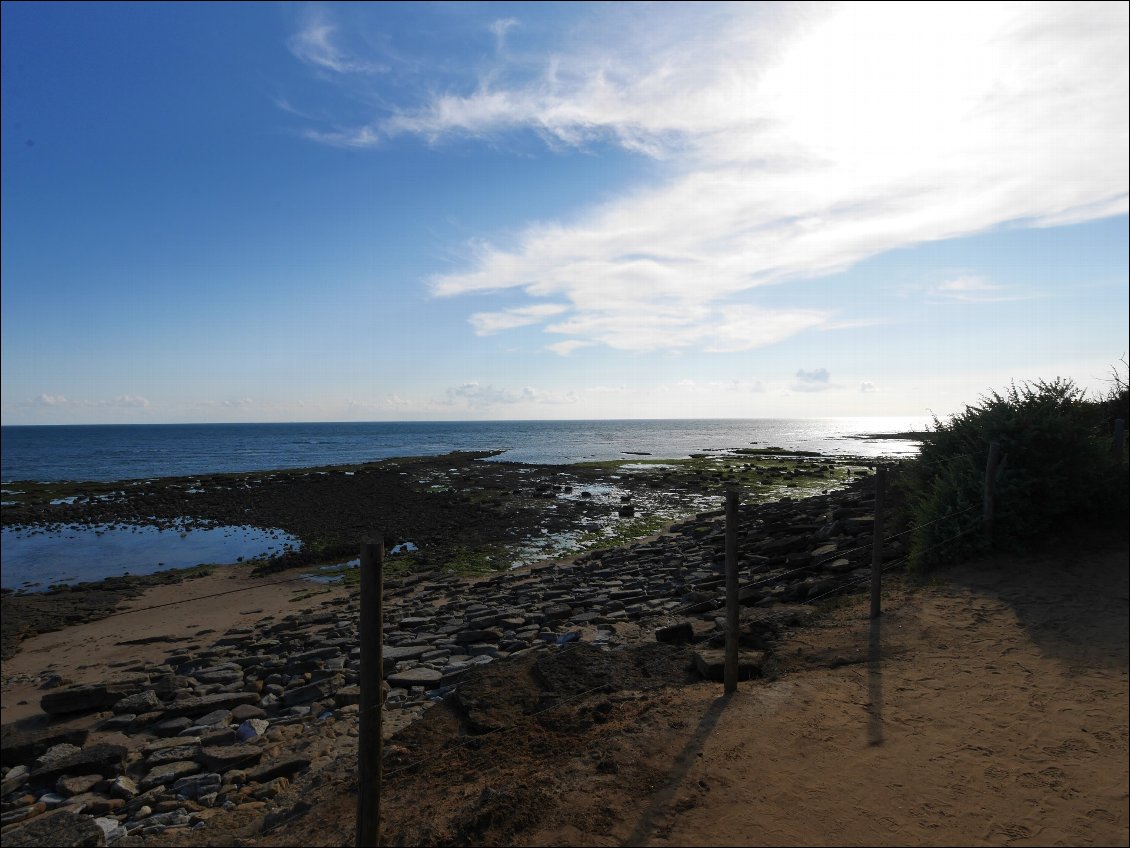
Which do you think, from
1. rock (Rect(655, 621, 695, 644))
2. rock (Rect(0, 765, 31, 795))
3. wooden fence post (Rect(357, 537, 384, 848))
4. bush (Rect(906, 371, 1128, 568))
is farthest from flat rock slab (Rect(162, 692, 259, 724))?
bush (Rect(906, 371, 1128, 568))

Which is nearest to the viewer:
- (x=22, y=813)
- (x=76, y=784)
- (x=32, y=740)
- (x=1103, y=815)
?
(x=1103, y=815)

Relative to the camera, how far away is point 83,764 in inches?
309

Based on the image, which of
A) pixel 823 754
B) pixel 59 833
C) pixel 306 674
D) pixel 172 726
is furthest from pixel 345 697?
pixel 823 754

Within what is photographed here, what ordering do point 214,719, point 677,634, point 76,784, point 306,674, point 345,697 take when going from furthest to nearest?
point 306,674, point 677,634, point 345,697, point 214,719, point 76,784

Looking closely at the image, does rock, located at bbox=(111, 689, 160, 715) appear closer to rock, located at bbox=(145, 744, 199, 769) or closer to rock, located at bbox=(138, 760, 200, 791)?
rock, located at bbox=(145, 744, 199, 769)

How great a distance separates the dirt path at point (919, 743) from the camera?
15.3 ft

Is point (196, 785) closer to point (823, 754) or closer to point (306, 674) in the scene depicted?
point (306, 674)

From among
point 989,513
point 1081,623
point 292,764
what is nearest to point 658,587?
point 989,513

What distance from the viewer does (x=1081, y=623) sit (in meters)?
8.22

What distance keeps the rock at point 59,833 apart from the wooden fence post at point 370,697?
148 inches

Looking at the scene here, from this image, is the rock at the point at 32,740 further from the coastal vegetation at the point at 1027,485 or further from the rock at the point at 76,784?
the coastal vegetation at the point at 1027,485

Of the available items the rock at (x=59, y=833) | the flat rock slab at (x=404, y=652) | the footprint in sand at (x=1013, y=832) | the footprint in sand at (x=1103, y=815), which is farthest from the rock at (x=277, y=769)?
the footprint in sand at (x=1103, y=815)

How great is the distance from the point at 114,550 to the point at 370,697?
91.6 feet

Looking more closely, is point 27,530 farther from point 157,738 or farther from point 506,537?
point 157,738
